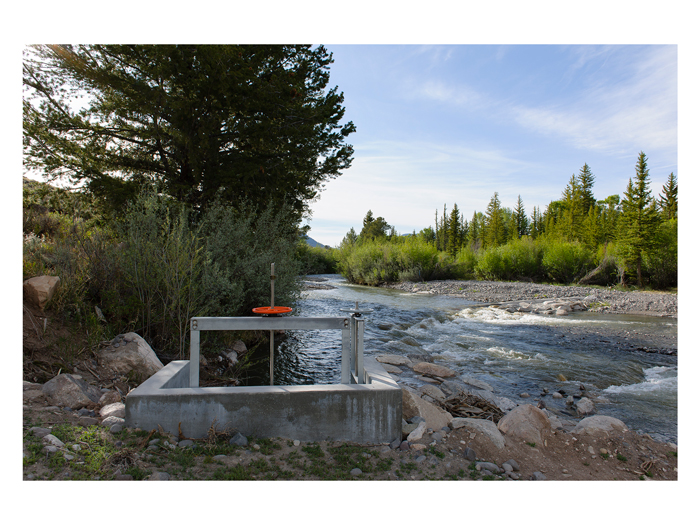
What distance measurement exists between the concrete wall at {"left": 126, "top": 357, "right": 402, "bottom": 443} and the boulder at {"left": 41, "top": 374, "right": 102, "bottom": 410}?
2.74 feet

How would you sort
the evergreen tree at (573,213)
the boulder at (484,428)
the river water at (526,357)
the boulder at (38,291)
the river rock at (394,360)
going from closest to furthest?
1. the boulder at (484,428)
2. the boulder at (38,291)
3. the river water at (526,357)
4. the river rock at (394,360)
5. the evergreen tree at (573,213)

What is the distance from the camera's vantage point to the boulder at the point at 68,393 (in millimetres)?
3012

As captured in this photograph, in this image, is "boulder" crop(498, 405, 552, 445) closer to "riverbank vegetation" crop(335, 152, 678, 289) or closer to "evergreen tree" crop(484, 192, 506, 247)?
"riverbank vegetation" crop(335, 152, 678, 289)

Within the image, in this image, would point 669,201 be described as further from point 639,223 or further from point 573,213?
point 573,213

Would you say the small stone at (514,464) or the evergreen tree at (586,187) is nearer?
the small stone at (514,464)

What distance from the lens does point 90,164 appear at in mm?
7367

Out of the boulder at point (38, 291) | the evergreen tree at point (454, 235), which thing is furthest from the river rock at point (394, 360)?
the evergreen tree at point (454, 235)

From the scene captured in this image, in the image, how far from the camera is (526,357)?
21.3 feet

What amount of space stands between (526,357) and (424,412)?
4.33 meters

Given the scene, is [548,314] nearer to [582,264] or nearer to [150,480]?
[582,264]

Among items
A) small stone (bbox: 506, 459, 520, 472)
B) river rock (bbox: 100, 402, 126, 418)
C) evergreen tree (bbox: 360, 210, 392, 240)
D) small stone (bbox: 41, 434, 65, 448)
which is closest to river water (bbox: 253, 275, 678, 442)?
small stone (bbox: 506, 459, 520, 472)

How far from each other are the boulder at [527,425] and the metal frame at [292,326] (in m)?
1.32

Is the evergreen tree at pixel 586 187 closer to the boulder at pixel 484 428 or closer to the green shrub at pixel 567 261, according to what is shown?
the green shrub at pixel 567 261

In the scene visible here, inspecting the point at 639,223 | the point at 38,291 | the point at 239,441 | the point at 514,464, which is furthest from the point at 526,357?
the point at 639,223
